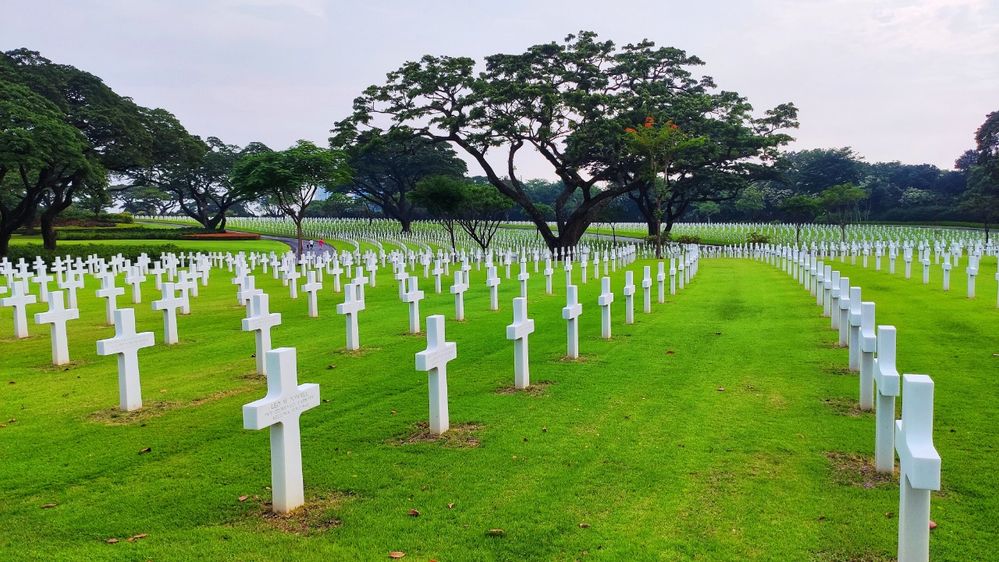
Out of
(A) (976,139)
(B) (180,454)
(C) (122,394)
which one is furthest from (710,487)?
(A) (976,139)

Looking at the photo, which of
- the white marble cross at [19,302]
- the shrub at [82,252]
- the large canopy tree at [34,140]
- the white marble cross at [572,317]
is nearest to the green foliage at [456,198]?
the shrub at [82,252]

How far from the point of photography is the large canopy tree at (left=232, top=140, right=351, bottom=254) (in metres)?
31.4

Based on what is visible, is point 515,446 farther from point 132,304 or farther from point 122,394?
point 132,304

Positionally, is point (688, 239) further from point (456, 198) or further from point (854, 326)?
point (854, 326)

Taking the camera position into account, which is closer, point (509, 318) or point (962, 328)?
point (962, 328)

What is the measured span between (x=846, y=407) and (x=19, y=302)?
1223cm

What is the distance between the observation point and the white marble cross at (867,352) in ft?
19.2

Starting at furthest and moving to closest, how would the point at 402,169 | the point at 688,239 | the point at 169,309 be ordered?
the point at 402,169
the point at 688,239
the point at 169,309

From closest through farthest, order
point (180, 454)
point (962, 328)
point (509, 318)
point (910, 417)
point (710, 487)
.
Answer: point (910, 417) → point (710, 487) → point (180, 454) → point (962, 328) → point (509, 318)

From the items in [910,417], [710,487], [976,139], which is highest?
[976,139]

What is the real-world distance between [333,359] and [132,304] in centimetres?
986

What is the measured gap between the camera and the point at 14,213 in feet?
104

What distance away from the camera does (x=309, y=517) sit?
4.30 m

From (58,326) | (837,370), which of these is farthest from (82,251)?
(837,370)
